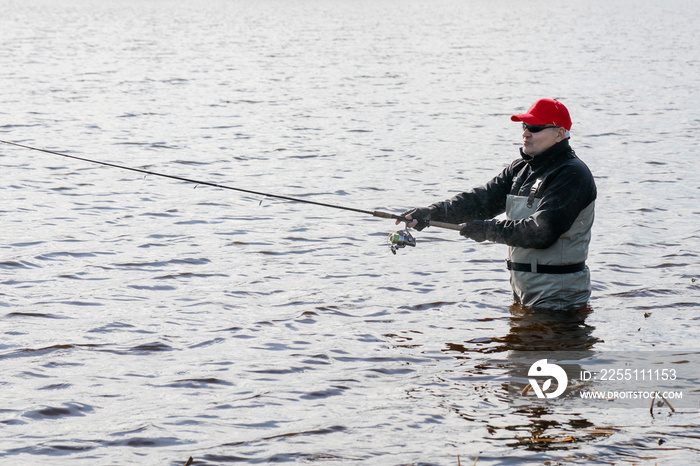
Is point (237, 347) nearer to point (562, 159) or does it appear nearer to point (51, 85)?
point (562, 159)

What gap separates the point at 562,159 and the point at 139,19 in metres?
54.0

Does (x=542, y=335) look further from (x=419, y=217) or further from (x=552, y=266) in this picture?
(x=419, y=217)

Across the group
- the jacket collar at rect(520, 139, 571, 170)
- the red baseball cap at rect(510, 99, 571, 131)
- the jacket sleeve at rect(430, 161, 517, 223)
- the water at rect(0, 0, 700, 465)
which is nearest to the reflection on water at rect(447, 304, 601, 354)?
the water at rect(0, 0, 700, 465)

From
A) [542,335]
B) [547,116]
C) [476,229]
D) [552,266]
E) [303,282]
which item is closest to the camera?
[547,116]

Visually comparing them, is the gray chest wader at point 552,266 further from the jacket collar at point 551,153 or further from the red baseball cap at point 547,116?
the red baseball cap at point 547,116

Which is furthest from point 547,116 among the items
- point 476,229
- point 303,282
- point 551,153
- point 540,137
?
point 303,282

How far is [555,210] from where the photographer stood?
6.39 m

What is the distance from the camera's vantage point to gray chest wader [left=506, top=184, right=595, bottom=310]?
663cm

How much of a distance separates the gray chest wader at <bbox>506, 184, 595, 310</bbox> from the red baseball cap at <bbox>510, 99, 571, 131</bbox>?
0.44 m

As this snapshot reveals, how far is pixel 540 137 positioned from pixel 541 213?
55 cm

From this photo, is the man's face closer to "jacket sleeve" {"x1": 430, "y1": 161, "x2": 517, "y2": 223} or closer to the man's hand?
"jacket sleeve" {"x1": 430, "y1": 161, "x2": 517, "y2": 223}

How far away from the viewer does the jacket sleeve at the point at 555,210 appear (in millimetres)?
6406

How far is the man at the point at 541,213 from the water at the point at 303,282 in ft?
1.14

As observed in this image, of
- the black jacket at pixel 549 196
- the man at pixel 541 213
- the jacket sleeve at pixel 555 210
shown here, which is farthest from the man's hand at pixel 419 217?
the jacket sleeve at pixel 555 210
